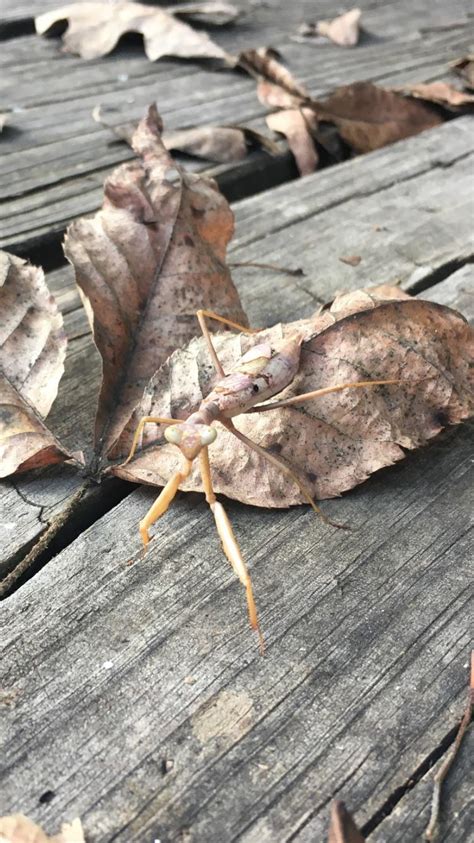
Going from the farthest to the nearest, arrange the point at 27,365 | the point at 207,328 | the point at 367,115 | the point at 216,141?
the point at 367,115, the point at 216,141, the point at 207,328, the point at 27,365

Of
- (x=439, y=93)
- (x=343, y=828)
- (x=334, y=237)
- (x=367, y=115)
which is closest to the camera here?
(x=343, y=828)

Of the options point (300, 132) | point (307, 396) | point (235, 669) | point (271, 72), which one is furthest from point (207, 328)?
point (271, 72)

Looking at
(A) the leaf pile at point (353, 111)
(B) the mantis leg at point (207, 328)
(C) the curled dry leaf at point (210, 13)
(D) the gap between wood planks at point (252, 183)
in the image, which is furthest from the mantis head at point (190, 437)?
(C) the curled dry leaf at point (210, 13)

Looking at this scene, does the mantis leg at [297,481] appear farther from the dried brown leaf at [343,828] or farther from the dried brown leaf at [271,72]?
the dried brown leaf at [271,72]

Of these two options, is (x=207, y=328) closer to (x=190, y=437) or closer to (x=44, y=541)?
(x=190, y=437)

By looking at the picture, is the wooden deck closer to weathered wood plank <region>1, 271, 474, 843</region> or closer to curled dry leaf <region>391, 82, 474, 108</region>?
weathered wood plank <region>1, 271, 474, 843</region>

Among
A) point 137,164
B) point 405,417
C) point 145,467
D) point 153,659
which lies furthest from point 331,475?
point 137,164

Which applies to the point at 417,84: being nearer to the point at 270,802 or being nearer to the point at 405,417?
the point at 405,417

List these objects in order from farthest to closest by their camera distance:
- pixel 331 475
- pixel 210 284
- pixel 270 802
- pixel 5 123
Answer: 1. pixel 5 123
2. pixel 210 284
3. pixel 331 475
4. pixel 270 802
